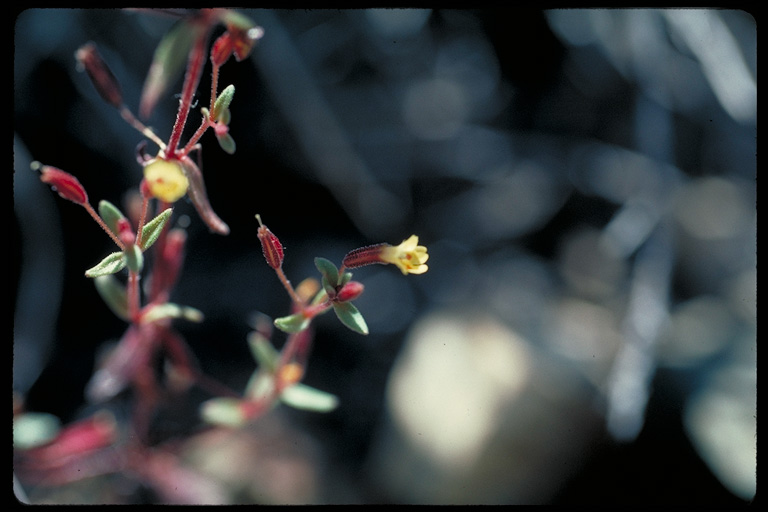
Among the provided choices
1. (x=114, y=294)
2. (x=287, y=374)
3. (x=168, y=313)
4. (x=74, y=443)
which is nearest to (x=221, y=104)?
(x=168, y=313)

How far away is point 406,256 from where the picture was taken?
1.33 m

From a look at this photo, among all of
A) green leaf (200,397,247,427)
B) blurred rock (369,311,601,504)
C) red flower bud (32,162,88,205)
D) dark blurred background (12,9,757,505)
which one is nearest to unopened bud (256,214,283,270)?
red flower bud (32,162,88,205)

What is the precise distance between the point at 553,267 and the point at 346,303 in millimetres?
1868

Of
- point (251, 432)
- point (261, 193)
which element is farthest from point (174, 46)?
point (251, 432)

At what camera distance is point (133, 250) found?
46.1 inches

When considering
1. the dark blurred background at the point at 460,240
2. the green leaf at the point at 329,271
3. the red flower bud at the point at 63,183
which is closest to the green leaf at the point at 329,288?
the green leaf at the point at 329,271

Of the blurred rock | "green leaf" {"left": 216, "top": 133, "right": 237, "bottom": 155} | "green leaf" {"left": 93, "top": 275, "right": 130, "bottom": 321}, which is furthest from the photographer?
the blurred rock

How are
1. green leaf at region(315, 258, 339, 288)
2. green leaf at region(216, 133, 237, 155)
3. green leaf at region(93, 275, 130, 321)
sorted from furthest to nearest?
1. green leaf at region(93, 275, 130, 321)
2. green leaf at region(315, 258, 339, 288)
3. green leaf at region(216, 133, 237, 155)

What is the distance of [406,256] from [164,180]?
1.89 ft

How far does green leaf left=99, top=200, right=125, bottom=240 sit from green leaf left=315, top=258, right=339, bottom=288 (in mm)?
475

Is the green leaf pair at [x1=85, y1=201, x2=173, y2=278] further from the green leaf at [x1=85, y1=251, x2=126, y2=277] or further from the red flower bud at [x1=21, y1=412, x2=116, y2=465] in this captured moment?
the red flower bud at [x1=21, y1=412, x2=116, y2=465]

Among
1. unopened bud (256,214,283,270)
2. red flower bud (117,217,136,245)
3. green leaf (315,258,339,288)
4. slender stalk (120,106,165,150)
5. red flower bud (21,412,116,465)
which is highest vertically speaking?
slender stalk (120,106,165,150)

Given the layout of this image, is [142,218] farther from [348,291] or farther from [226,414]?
[226,414]

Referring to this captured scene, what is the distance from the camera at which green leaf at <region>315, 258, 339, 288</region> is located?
4.39ft
